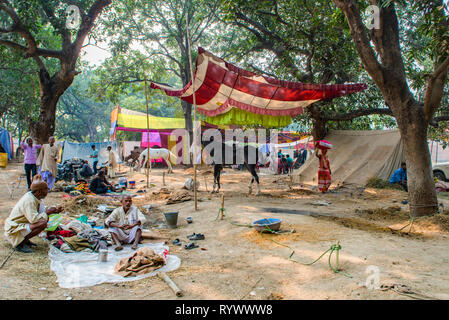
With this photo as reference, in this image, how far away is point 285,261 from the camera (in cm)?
423

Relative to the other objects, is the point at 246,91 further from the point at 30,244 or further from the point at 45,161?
the point at 45,161

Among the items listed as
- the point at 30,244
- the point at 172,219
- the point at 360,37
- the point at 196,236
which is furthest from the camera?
the point at 172,219

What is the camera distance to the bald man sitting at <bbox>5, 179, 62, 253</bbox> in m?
4.59

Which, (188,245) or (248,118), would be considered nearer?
(188,245)

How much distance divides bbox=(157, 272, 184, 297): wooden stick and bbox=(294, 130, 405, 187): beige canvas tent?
1020 cm

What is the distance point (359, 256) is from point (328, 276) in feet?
2.70

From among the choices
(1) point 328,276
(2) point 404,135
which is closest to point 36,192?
(1) point 328,276

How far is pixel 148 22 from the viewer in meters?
19.7

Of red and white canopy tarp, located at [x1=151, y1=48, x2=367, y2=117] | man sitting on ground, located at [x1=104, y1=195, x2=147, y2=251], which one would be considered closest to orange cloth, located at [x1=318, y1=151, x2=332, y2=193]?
red and white canopy tarp, located at [x1=151, y1=48, x2=367, y2=117]

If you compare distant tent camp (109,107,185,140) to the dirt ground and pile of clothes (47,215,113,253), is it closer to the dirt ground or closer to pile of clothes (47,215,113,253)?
the dirt ground

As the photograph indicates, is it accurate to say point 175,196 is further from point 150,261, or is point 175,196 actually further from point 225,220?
point 150,261

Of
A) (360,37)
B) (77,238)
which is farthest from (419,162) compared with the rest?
(77,238)

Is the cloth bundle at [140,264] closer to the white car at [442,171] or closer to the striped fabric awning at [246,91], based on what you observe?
the striped fabric awning at [246,91]

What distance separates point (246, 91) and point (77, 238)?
558 cm
